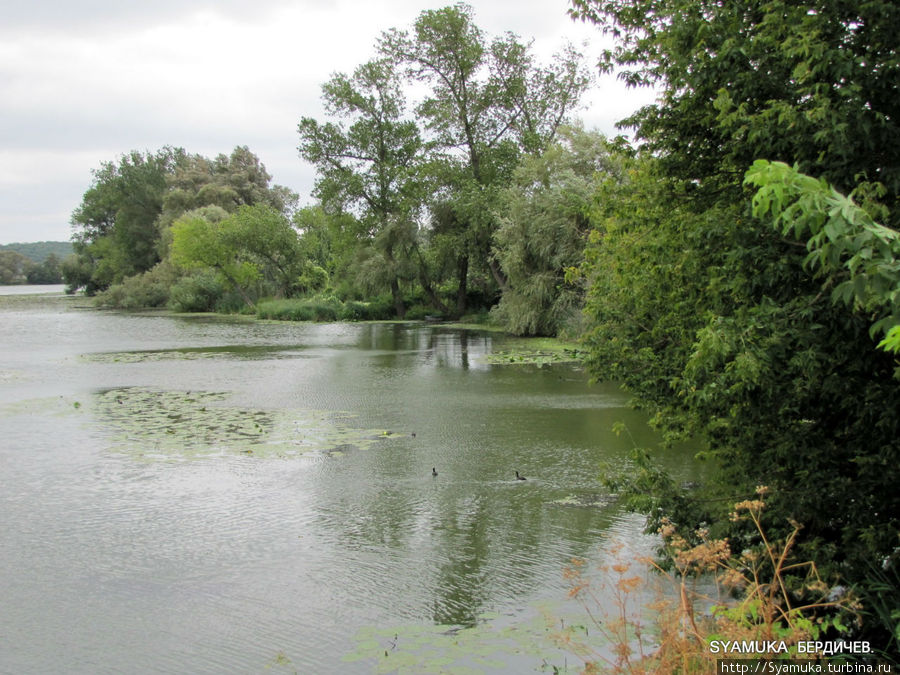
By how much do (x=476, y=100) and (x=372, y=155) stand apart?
22.4ft

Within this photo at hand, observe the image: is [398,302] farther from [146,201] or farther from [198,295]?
[146,201]

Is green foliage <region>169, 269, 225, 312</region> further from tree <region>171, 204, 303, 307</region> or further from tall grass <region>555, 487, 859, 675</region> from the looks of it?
tall grass <region>555, 487, 859, 675</region>

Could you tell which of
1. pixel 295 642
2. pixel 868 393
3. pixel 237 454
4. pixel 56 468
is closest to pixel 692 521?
pixel 868 393

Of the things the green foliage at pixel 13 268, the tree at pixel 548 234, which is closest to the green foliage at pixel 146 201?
the tree at pixel 548 234

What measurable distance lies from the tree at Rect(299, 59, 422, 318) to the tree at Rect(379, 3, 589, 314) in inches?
112

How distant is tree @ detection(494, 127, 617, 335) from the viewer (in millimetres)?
25328

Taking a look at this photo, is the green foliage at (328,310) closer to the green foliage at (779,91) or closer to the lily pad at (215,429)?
the lily pad at (215,429)

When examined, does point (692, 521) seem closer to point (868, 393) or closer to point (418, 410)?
point (868, 393)

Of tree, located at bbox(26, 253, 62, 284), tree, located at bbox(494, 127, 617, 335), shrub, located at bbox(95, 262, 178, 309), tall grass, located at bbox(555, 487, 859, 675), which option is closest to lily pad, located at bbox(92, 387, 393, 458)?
tall grass, located at bbox(555, 487, 859, 675)

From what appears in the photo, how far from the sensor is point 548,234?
84.5 ft

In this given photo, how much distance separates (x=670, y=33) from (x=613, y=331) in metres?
2.53

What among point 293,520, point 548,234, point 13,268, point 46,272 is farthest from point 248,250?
point 13,268

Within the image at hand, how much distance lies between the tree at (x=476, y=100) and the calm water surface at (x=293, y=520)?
20.9 meters

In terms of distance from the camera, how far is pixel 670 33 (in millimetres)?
5480
